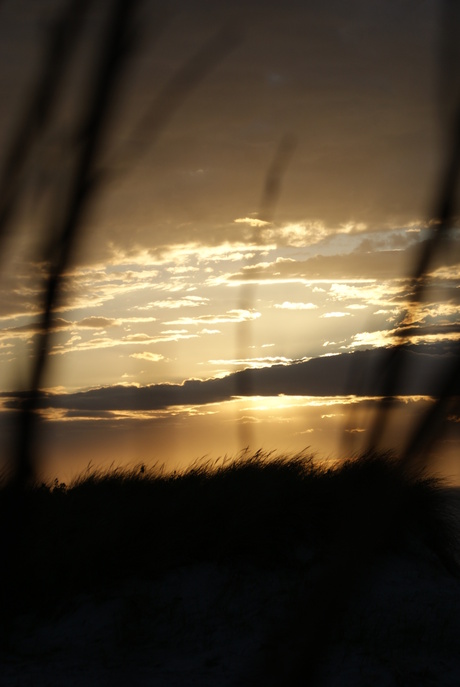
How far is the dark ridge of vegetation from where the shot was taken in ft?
19.9

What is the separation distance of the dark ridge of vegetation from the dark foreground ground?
0.01 metres

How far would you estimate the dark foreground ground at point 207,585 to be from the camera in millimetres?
4891

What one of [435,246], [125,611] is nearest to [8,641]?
[125,611]

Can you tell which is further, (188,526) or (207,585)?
(188,526)

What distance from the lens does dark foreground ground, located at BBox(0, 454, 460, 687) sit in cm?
489

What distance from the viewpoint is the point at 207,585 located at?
610 cm

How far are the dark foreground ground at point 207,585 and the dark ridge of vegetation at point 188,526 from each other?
1cm

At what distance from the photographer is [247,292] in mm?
1580

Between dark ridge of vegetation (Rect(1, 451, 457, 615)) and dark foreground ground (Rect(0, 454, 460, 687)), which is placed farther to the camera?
dark ridge of vegetation (Rect(1, 451, 457, 615))

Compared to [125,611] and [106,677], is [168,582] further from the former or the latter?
[106,677]

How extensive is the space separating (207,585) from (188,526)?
2.51ft

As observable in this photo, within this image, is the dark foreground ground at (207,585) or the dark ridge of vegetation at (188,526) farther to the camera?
the dark ridge of vegetation at (188,526)

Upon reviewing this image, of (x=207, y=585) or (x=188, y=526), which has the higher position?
(x=188, y=526)

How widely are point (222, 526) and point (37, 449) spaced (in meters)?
6.16
